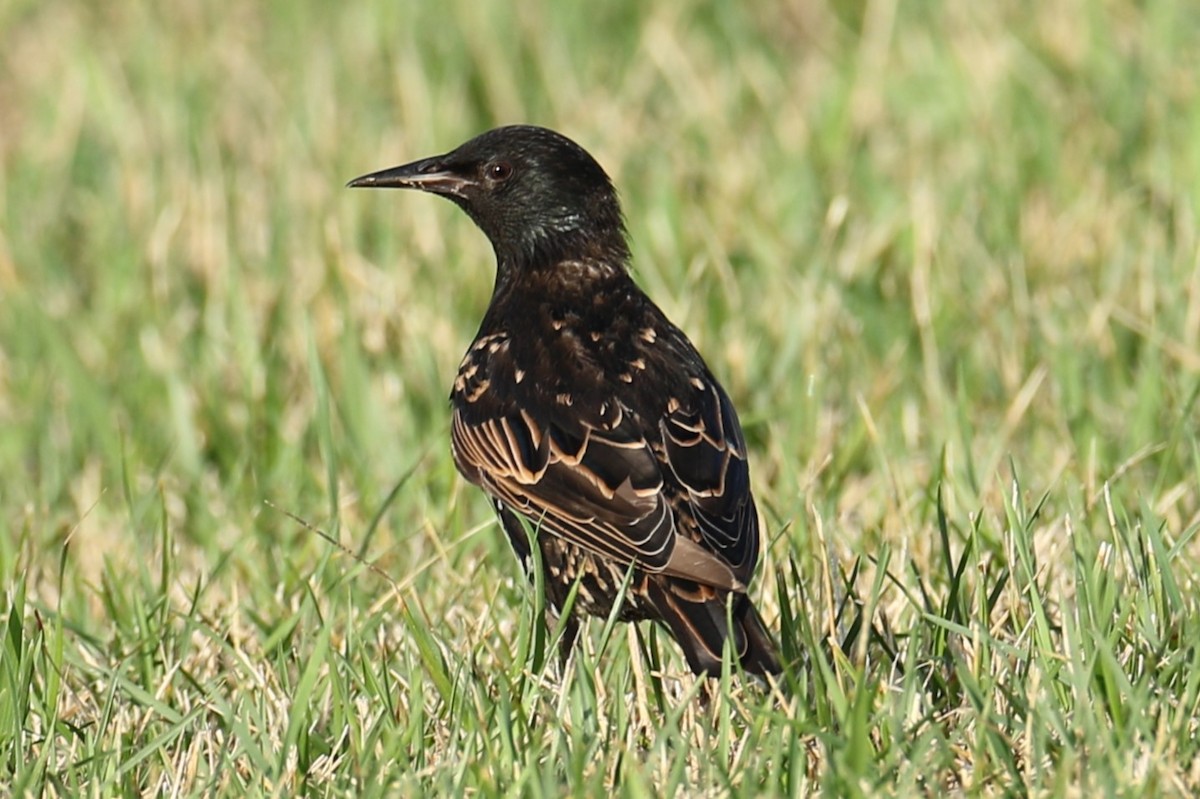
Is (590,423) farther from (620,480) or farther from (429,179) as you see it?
(429,179)

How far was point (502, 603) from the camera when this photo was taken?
16.8 feet

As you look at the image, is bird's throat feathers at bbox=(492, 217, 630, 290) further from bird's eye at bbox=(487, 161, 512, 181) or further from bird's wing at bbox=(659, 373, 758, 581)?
bird's wing at bbox=(659, 373, 758, 581)

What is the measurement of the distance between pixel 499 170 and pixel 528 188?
0.09 m

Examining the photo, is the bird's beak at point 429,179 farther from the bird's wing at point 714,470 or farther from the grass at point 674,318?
the bird's wing at point 714,470

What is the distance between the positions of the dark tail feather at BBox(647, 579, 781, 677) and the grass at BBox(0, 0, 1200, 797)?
94 millimetres

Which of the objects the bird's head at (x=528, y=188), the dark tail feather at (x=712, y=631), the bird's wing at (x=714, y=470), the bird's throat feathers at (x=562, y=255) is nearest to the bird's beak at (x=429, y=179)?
the bird's head at (x=528, y=188)

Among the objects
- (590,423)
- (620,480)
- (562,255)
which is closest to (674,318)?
(562,255)

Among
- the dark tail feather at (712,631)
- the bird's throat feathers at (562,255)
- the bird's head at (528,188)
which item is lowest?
the dark tail feather at (712,631)

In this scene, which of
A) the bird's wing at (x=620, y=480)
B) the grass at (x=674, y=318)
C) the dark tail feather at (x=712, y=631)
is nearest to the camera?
the grass at (x=674, y=318)

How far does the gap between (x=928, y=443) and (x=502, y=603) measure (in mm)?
1662

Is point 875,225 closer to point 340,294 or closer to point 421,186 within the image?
point 340,294

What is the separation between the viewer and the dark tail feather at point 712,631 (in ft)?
13.9

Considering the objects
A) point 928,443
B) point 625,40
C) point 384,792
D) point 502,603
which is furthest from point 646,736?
point 625,40

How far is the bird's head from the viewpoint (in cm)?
545
